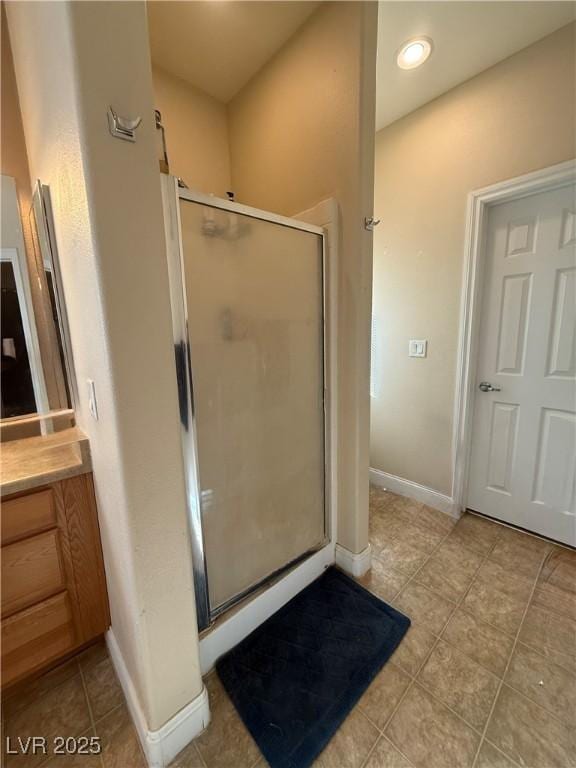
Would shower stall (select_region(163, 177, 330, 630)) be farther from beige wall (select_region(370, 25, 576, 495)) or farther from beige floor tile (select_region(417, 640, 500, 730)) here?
beige wall (select_region(370, 25, 576, 495))

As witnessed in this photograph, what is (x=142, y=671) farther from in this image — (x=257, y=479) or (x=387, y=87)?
(x=387, y=87)

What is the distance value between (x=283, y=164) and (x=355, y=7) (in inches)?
24.1

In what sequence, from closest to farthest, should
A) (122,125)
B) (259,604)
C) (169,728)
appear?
(122,125)
(169,728)
(259,604)

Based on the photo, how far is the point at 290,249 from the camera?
140cm

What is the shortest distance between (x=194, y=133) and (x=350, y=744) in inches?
111

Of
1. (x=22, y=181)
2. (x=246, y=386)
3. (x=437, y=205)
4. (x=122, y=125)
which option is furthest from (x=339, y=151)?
(x=22, y=181)

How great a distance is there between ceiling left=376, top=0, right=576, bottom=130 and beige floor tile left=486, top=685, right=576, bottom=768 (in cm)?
276

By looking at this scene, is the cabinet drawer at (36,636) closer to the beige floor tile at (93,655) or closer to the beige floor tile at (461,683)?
the beige floor tile at (93,655)

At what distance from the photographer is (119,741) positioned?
41.3 inches

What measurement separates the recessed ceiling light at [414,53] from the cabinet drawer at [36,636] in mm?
2861

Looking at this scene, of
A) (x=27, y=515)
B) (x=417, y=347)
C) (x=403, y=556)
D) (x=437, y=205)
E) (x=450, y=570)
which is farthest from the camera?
(x=417, y=347)

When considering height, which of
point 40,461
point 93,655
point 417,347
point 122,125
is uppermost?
point 122,125

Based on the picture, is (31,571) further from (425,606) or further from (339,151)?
(339,151)

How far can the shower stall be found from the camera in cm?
111
